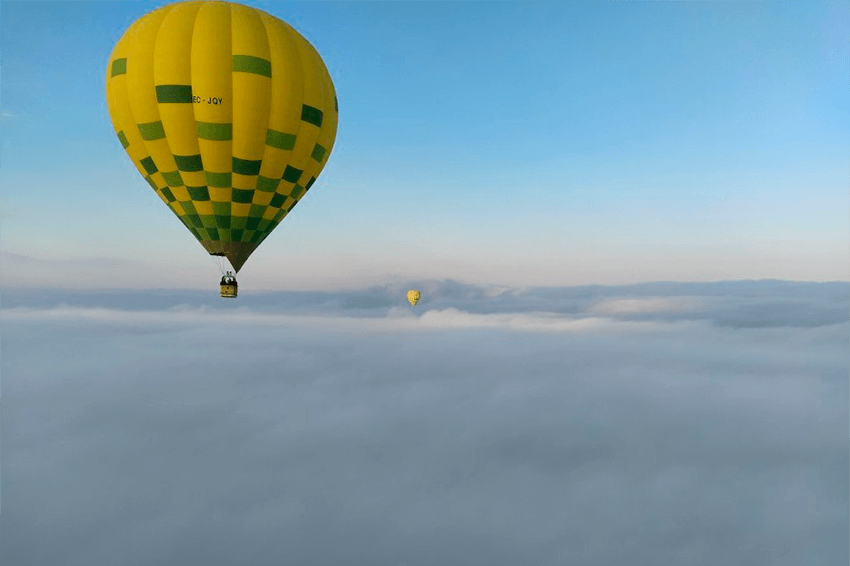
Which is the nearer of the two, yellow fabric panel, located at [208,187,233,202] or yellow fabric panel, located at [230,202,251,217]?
yellow fabric panel, located at [208,187,233,202]

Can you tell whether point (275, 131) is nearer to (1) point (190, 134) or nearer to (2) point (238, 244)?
(1) point (190, 134)

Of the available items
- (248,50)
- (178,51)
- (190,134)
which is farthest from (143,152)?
(248,50)

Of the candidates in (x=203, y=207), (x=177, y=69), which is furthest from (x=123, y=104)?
(x=203, y=207)

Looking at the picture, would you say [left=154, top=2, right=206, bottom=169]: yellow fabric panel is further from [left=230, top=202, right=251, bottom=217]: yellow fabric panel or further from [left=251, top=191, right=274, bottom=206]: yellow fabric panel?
[left=251, top=191, right=274, bottom=206]: yellow fabric panel

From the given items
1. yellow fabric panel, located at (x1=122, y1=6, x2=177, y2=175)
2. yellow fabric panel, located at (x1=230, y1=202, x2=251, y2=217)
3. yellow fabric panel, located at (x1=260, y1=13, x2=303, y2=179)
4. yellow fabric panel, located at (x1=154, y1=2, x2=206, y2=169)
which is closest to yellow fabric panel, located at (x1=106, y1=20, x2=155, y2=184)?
yellow fabric panel, located at (x1=122, y1=6, x2=177, y2=175)

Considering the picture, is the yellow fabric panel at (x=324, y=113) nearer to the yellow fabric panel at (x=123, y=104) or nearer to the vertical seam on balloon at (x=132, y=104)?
the vertical seam on balloon at (x=132, y=104)

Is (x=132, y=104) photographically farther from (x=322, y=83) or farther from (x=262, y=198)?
(x=322, y=83)

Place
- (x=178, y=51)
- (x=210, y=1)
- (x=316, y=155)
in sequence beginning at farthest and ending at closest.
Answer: (x=316, y=155)
(x=210, y=1)
(x=178, y=51)
